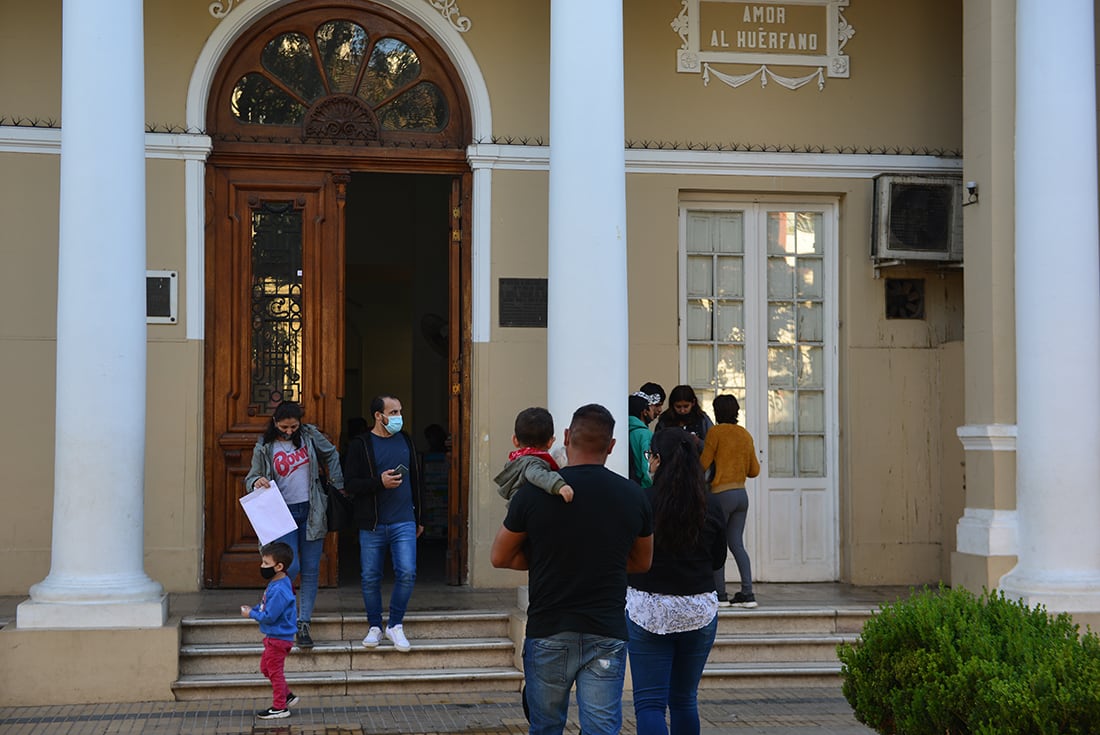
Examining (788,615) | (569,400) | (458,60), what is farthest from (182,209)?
(788,615)

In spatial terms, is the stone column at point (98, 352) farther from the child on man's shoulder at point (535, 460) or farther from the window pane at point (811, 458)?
the window pane at point (811, 458)

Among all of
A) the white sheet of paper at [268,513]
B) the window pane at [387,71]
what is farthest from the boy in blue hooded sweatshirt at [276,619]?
the window pane at [387,71]

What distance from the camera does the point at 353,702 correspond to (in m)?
8.58

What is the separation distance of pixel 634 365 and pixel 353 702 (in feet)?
12.7

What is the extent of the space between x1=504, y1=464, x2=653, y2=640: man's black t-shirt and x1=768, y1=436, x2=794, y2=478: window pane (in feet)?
21.4

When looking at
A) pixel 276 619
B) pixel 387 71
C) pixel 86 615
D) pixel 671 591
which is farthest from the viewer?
pixel 387 71

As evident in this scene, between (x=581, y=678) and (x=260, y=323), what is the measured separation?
6.25m

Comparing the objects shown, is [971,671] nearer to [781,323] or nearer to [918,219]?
[781,323]

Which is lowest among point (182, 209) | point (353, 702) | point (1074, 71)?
point (353, 702)

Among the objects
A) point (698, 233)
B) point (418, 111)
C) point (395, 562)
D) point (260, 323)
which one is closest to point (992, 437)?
point (698, 233)

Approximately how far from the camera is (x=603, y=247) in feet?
29.6

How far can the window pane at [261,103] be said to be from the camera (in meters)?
10.9

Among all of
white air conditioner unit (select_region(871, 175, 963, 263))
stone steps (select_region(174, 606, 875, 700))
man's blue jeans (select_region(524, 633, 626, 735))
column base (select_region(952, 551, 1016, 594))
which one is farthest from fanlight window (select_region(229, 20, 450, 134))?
man's blue jeans (select_region(524, 633, 626, 735))

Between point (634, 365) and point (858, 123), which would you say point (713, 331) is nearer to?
point (634, 365)
